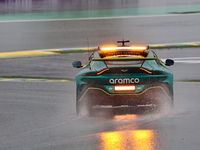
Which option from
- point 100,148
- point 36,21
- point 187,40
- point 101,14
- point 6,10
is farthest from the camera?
point 6,10

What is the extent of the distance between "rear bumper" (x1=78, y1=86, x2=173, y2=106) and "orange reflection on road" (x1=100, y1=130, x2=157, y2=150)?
53.0 inches

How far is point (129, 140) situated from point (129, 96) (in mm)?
2031

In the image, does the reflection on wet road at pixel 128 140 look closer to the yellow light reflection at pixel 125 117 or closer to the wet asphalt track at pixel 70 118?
the wet asphalt track at pixel 70 118

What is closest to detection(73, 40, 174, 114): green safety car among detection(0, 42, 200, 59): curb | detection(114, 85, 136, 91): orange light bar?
detection(114, 85, 136, 91): orange light bar

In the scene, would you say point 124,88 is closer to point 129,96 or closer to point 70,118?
point 129,96

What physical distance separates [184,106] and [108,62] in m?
1.70

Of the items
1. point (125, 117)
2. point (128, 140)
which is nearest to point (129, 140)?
point (128, 140)

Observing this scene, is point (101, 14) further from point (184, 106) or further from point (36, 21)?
point (184, 106)

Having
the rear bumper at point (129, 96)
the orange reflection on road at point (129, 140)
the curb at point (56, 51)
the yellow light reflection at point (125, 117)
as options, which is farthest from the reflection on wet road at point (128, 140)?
the curb at point (56, 51)

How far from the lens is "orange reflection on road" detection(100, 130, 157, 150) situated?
30.2ft

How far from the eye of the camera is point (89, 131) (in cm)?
1052

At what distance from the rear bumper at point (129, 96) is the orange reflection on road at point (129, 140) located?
4.42 ft

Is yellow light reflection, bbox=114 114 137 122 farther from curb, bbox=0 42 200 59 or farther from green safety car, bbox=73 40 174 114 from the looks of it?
curb, bbox=0 42 200 59

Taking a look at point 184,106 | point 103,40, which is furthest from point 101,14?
point 184,106
